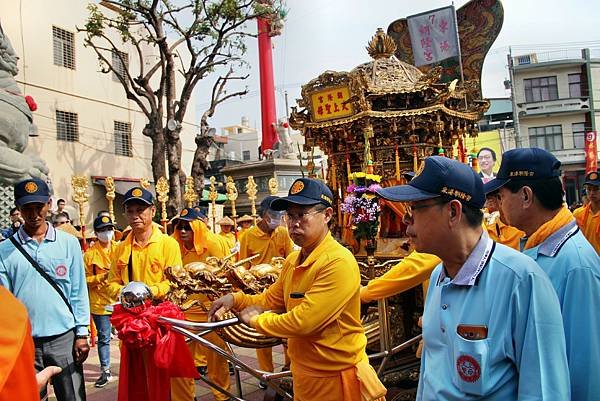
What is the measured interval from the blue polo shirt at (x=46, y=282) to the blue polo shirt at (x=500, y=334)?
285cm

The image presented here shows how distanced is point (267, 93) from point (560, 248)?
26709 mm

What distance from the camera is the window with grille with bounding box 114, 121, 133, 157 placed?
2148cm

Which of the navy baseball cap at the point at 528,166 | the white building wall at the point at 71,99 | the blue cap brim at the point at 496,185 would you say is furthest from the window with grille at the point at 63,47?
the navy baseball cap at the point at 528,166

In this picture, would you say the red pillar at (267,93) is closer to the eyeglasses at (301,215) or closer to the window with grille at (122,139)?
the window with grille at (122,139)

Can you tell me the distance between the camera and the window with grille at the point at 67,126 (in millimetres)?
19188

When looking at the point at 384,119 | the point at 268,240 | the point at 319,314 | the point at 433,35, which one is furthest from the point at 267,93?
the point at 319,314

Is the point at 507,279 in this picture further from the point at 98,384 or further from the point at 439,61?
the point at 439,61

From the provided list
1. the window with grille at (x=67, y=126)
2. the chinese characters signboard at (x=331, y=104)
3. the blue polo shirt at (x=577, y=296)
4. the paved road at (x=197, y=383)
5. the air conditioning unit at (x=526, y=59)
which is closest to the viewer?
the blue polo shirt at (x=577, y=296)

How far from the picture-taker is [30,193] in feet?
12.0

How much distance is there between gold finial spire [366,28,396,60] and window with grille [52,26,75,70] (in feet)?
51.4

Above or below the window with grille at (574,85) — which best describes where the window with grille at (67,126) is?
below

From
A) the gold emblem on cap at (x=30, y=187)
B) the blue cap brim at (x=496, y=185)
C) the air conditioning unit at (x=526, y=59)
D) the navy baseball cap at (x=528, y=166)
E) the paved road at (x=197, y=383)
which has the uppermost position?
the air conditioning unit at (x=526, y=59)

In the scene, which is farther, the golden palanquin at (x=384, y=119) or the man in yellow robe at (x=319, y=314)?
the golden palanquin at (x=384, y=119)

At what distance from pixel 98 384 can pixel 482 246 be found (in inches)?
206
